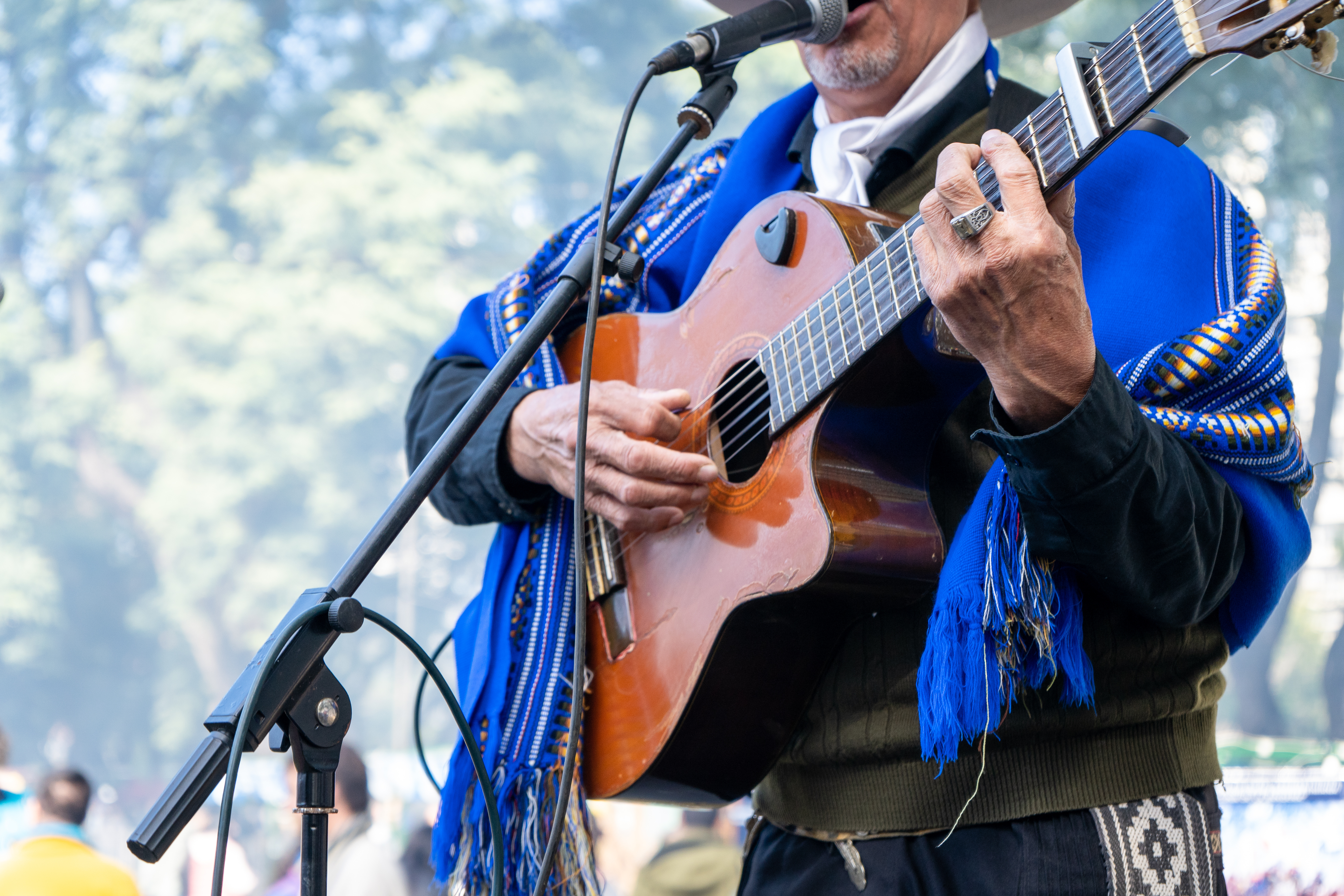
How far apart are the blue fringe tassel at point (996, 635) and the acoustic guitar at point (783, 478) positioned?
138 millimetres

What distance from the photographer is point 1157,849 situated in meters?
1.22

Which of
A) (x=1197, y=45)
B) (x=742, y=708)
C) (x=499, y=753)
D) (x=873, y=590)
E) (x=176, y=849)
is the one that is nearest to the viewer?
(x=1197, y=45)

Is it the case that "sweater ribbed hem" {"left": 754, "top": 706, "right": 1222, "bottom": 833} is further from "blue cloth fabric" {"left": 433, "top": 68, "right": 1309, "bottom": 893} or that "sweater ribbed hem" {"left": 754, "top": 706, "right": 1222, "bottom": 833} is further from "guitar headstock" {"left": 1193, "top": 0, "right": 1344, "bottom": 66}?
"guitar headstock" {"left": 1193, "top": 0, "right": 1344, "bottom": 66}

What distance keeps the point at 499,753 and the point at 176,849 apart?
10.3 metres

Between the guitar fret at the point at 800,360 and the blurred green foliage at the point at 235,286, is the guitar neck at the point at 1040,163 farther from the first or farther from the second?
the blurred green foliage at the point at 235,286

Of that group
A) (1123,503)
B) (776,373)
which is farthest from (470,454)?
(1123,503)

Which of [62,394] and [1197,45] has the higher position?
[62,394]

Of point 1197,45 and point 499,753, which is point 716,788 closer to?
point 499,753

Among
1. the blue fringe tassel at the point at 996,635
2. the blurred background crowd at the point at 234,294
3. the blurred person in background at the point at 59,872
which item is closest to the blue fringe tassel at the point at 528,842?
the blue fringe tassel at the point at 996,635

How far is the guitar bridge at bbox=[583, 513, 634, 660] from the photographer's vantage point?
1.61 meters

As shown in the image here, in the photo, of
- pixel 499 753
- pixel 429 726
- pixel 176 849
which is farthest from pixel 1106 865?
pixel 429 726

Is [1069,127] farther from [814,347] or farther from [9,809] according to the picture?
[9,809]

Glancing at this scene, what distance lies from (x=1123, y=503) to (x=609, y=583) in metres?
0.78

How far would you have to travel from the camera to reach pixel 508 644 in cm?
167
